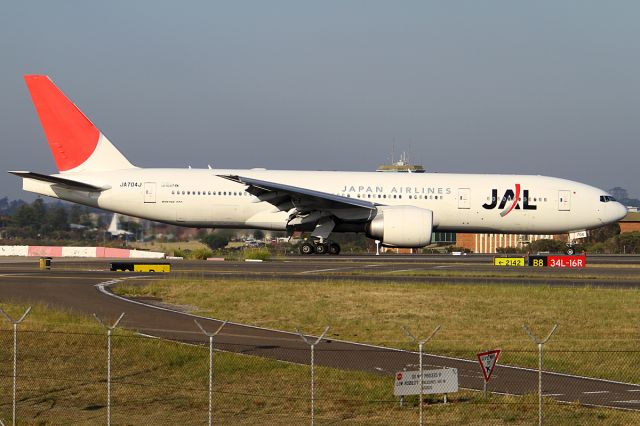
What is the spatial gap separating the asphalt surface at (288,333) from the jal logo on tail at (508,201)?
314cm

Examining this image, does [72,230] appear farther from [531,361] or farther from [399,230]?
[531,361]

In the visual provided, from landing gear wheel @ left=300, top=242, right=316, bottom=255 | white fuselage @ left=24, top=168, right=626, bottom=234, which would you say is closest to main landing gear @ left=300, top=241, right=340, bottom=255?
landing gear wheel @ left=300, top=242, right=316, bottom=255

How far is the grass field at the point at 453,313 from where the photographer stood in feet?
65.8

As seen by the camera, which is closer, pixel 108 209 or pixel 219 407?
pixel 219 407

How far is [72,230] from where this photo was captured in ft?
282

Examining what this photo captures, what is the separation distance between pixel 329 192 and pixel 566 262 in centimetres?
1172

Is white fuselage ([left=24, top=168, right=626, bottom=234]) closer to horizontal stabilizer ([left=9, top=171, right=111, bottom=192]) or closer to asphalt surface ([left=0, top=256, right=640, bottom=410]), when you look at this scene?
horizontal stabilizer ([left=9, top=171, right=111, bottom=192])

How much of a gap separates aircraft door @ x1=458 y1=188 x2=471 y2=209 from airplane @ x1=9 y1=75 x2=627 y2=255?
49mm

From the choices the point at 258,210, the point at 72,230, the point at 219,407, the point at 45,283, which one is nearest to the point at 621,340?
the point at 219,407

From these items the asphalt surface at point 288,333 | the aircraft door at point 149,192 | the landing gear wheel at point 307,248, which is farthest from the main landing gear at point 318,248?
the aircraft door at point 149,192

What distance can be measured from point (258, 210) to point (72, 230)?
45615 mm

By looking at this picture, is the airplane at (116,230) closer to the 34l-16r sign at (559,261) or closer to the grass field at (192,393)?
the 34l-16r sign at (559,261)

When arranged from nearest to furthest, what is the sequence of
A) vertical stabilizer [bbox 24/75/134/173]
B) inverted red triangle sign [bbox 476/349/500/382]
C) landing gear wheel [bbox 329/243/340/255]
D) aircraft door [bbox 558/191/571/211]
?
inverted red triangle sign [bbox 476/349/500/382]
vertical stabilizer [bbox 24/75/134/173]
aircraft door [bbox 558/191/571/211]
landing gear wheel [bbox 329/243/340/255]

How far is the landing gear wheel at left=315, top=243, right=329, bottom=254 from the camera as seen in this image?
46209 mm
